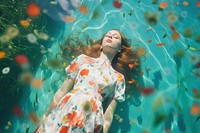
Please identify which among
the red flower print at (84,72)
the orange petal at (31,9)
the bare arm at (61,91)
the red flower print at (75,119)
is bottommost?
the bare arm at (61,91)

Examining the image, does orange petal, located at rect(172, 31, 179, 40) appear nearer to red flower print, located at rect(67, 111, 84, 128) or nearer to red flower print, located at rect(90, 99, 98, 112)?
red flower print, located at rect(90, 99, 98, 112)

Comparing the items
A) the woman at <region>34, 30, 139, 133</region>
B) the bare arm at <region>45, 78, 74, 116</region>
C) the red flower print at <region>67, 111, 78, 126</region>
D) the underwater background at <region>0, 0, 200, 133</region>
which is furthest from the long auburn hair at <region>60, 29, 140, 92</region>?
the red flower print at <region>67, 111, 78, 126</region>

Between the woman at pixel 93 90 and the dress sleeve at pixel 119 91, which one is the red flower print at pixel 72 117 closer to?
the woman at pixel 93 90

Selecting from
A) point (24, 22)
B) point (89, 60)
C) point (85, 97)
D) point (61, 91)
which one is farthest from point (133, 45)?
point (24, 22)

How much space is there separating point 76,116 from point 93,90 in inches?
28.9

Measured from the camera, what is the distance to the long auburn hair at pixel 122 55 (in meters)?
5.54

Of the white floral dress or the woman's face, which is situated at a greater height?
the woman's face

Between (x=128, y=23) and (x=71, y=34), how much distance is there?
5.14ft

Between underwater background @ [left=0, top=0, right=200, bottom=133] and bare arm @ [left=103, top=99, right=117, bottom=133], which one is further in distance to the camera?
underwater background @ [left=0, top=0, right=200, bottom=133]

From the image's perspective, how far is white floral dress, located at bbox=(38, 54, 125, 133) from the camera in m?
3.96

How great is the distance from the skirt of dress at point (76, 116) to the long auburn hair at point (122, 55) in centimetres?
140

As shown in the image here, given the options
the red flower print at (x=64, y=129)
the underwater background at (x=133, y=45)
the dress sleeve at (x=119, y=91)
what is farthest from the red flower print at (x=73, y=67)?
the red flower print at (x=64, y=129)

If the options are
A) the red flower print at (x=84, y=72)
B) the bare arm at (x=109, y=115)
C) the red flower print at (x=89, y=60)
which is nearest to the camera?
the bare arm at (x=109, y=115)

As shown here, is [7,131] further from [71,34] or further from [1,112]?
[71,34]
